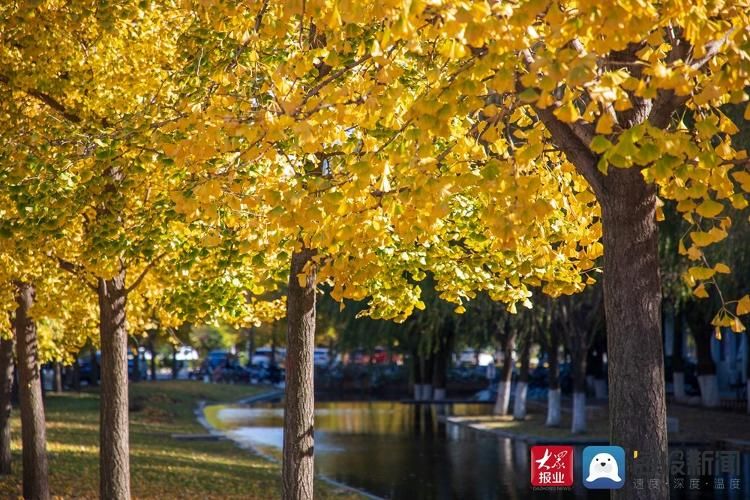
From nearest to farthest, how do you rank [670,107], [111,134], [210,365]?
1. [670,107]
2. [111,134]
3. [210,365]

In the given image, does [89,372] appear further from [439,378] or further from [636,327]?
[636,327]

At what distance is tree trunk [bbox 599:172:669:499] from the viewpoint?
265 inches

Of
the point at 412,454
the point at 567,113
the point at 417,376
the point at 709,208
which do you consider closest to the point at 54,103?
the point at 567,113

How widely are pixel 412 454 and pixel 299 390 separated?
16.5m

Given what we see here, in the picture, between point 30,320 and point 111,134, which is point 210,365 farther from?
point 111,134

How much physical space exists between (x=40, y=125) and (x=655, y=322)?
7807 mm

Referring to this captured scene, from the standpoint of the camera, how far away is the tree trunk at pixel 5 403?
19.6 meters

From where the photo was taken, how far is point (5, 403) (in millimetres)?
20000

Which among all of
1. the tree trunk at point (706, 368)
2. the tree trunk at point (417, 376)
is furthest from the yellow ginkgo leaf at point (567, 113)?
the tree trunk at point (417, 376)

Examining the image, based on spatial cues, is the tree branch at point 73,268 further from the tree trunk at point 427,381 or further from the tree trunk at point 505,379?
the tree trunk at point 427,381

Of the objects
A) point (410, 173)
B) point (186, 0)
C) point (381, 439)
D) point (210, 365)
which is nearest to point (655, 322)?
point (410, 173)

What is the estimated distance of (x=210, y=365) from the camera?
7950 centimetres

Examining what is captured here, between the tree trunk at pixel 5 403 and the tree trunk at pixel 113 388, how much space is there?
20.4 feet

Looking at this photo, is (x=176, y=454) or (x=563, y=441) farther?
(x=563, y=441)
